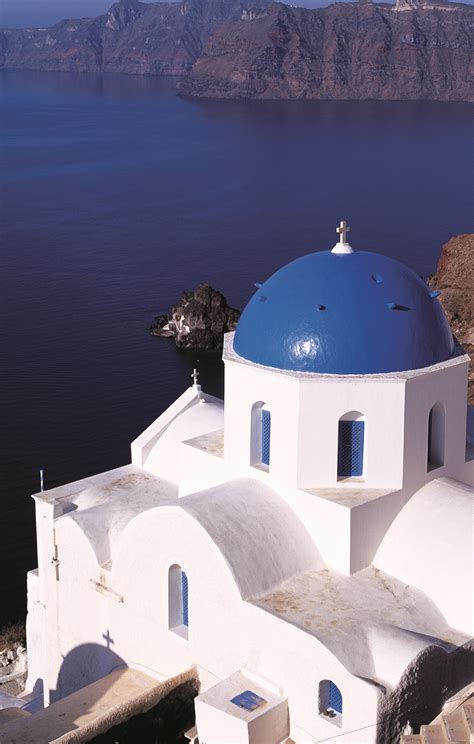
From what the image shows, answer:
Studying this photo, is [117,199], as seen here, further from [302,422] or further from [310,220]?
[302,422]

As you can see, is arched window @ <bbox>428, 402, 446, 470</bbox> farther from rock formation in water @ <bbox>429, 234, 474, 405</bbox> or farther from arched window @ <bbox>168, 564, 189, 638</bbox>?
rock formation in water @ <bbox>429, 234, 474, 405</bbox>

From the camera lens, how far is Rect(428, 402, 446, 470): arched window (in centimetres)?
1571

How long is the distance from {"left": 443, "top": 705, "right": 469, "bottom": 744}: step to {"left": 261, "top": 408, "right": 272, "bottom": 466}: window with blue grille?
4.53 meters

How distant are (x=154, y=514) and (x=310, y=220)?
61324 millimetres

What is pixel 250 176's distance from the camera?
95.1 m

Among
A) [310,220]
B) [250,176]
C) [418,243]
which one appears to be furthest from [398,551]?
[250,176]

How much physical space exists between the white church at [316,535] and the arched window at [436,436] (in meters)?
0.02

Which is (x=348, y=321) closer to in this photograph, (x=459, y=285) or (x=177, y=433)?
(x=177, y=433)

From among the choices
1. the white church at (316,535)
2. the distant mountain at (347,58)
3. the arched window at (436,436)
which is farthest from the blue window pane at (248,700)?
the distant mountain at (347,58)

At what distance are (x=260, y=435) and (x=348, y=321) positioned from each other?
223cm

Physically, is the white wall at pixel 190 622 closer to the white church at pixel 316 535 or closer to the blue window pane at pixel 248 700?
the white church at pixel 316 535

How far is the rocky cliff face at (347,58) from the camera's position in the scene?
585ft

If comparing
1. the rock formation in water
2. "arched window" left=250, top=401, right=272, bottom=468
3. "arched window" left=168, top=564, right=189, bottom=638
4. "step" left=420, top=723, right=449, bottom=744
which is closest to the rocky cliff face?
the rock formation in water

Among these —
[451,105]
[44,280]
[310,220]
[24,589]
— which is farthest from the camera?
[451,105]
